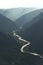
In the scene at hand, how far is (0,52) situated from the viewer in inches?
3440

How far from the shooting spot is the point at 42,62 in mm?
83062

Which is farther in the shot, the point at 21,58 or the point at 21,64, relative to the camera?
the point at 21,58

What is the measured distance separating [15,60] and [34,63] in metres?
6.52

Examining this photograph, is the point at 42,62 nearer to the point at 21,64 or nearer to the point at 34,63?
the point at 34,63

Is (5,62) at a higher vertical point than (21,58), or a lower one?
lower

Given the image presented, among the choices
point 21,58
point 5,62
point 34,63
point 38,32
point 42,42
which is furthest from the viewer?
point 38,32

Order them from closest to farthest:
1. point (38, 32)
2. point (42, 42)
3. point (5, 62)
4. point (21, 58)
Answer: point (5, 62), point (21, 58), point (42, 42), point (38, 32)

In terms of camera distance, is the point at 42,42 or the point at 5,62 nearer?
the point at 5,62

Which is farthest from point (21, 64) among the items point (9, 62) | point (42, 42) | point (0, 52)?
point (42, 42)

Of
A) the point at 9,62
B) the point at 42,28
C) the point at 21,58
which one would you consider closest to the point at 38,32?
the point at 42,28

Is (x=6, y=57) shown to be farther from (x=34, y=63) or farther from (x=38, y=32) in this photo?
(x=38, y=32)

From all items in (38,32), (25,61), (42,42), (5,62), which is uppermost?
(38,32)

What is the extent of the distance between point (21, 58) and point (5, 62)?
11755 millimetres

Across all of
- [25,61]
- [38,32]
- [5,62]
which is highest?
[38,32]
